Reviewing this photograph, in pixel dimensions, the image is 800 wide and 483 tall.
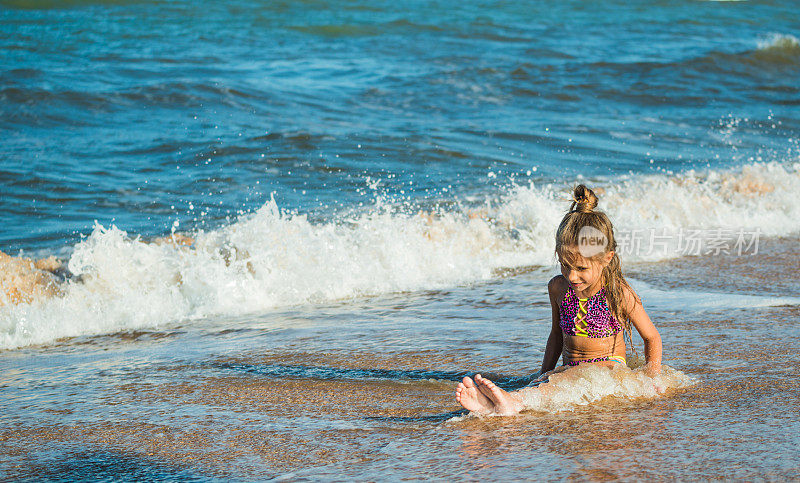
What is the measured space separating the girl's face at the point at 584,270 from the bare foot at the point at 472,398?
0.62m

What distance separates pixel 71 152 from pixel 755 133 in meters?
9.10

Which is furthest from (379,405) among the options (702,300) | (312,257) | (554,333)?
(312,257)

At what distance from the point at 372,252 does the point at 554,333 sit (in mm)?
2756

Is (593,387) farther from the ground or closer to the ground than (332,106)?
closer to the ground

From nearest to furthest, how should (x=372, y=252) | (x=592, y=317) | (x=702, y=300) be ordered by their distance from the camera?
(x=592, y=317) → (x=702, y=300) → (x=372, y=252)

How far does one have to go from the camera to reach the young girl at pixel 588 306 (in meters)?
3.13

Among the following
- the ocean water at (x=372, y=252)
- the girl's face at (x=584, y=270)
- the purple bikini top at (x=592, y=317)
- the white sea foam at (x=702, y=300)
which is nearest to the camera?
the ocean water at (x=372, y=252)

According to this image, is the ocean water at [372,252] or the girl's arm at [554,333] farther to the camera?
the girl's arm at [554,333]

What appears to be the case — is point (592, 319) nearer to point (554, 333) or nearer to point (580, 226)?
point (554, 333)

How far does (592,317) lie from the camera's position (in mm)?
3373

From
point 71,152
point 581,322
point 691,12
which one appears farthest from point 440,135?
point 691,12

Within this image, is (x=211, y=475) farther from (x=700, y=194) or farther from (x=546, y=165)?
(x=546, y=165)

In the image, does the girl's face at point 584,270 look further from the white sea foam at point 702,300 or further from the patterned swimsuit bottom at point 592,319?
the white sea foam at point 702,300

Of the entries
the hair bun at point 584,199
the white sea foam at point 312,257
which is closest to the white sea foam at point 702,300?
the white sea foam at point 312,257
